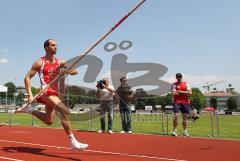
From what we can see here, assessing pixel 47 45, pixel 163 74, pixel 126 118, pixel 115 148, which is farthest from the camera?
pixel 163 74

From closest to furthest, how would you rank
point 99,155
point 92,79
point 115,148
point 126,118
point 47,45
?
point 99,155 < point 47,45 < point 115,148 < point 126,118 < point 92,79

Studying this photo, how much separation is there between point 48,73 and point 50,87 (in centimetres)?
33

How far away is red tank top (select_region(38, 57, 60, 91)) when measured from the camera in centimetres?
810

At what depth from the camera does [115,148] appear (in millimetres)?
8781

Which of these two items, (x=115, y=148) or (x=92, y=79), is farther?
(x=92, y=79)

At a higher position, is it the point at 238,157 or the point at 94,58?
the point at 94,58

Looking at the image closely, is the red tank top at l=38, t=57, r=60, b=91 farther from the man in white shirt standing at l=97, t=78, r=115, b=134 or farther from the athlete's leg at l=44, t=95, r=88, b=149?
the man in white shirt standing at l=97, t=78, r=115, b=134

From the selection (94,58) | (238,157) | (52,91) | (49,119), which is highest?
(94,58)

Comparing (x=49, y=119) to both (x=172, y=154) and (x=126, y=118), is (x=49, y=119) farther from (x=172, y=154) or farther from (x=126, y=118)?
(x=126, y=118)

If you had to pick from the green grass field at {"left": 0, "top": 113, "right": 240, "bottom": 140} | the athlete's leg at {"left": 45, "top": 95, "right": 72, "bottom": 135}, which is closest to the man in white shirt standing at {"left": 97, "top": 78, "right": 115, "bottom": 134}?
the green grass field at {"left": 0, "top": 113, "right": 240, "bottom": 140}

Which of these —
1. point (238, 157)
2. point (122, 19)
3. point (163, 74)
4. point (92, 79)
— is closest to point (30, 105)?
point (122, 19)

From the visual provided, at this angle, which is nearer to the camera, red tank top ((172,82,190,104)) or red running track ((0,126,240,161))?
red running track ((0,126,240,161))

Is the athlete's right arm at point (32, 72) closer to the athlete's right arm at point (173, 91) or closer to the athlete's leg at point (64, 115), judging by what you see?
the athlete's leg at point (64, 115)

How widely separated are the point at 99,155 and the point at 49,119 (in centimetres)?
143
